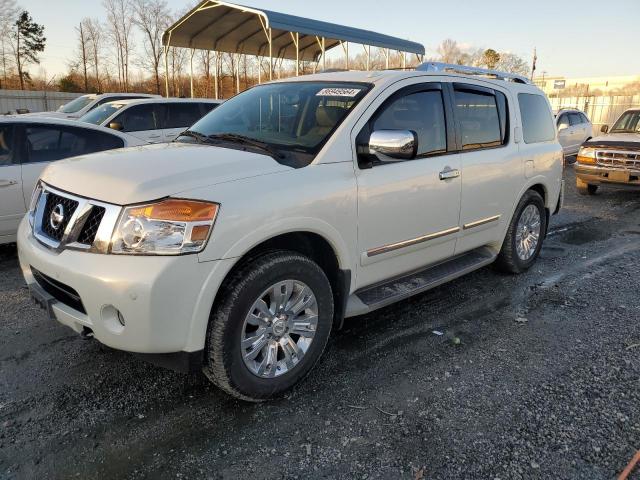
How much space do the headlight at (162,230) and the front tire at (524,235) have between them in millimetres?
3501

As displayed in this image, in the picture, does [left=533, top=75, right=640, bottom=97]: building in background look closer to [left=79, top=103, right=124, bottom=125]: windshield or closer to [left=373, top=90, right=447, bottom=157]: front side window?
[left=79, top=103, right=124, bottom=125]: windshield

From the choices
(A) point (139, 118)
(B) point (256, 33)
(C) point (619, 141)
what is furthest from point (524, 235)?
(B) point (256, 33)

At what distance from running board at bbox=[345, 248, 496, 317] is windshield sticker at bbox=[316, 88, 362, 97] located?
1380mm

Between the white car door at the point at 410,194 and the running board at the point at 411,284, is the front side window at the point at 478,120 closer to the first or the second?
the white car door at the point at 410,194

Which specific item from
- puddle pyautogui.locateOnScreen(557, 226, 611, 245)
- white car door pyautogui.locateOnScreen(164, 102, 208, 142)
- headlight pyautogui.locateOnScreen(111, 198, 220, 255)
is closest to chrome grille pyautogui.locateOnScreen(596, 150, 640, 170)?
puddle pyautogui.locateOnScreen(557, 226, 611, 245)

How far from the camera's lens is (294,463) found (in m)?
2.48

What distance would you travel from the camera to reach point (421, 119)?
388 cm

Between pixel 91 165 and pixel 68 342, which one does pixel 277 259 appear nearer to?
pixel 91 165

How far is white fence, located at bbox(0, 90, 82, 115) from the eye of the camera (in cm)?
2942

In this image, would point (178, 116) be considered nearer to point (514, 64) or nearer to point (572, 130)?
point (572, 130)

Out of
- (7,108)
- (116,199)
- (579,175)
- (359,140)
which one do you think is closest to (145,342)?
(116,199)

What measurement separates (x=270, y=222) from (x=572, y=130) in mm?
14037

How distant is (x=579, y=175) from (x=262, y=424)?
991 centimetres

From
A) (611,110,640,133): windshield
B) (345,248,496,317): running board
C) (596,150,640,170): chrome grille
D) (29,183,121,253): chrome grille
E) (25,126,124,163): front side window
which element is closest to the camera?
(29,183,121,253): chrome grille
